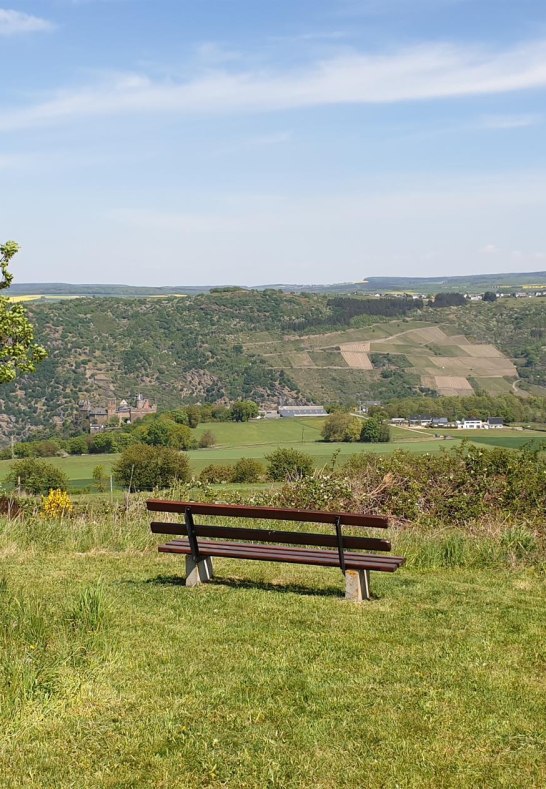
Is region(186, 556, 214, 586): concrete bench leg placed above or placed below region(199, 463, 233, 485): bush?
above

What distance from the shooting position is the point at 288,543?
712 centimetres

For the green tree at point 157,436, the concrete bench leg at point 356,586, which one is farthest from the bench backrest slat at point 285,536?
the green tree at point 157,436

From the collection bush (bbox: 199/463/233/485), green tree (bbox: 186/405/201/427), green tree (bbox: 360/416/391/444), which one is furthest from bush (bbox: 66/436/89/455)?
bush (bbox: 199/463/233/485)

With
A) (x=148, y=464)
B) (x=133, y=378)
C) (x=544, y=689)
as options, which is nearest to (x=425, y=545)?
(x=544, y=689)

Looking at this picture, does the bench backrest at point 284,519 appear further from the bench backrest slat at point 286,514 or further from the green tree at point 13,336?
the green tree at point 13,336

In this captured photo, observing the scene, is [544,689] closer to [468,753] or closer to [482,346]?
[468,753]

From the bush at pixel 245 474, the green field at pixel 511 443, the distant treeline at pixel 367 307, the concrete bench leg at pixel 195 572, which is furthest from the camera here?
the distant treeline at pixel 367 307

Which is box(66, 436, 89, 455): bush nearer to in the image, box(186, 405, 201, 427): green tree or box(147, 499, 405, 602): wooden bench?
box(186, 405, 201, 427): green tree

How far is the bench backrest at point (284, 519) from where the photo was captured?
6.48m

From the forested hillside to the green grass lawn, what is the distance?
81.5 metres

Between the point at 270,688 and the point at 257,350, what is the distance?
120m

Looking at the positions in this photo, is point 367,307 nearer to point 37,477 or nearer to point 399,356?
point 399,356

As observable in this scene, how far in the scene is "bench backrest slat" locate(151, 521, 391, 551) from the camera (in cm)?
658

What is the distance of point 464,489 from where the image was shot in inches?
463
